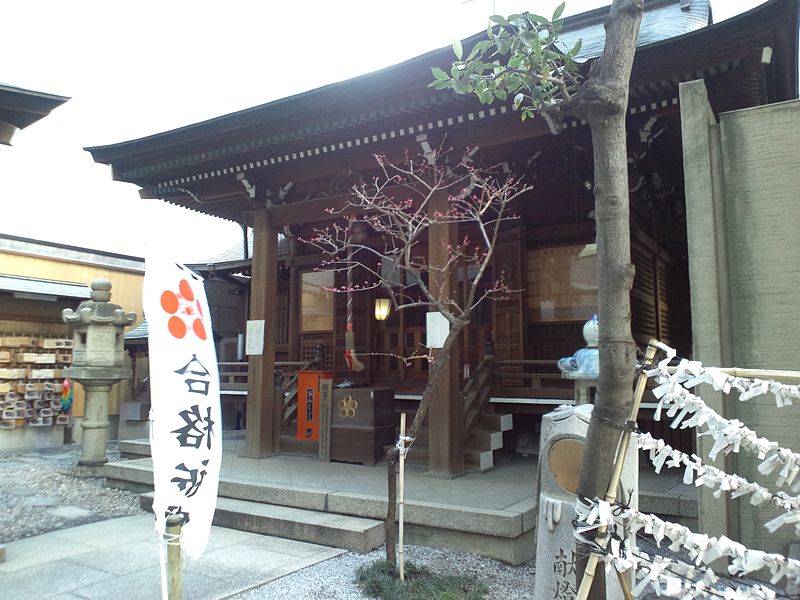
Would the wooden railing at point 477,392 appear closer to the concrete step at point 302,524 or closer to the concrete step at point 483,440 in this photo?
the concrete step at point 483,440

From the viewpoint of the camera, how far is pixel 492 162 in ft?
25.7

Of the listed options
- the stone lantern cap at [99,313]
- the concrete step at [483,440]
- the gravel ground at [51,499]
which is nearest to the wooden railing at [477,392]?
the concrete step at [483,440]

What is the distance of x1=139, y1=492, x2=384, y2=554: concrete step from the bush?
694 millimetres

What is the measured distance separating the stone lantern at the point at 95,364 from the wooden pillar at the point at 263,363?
8.48 feet

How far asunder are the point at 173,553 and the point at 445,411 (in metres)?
4.27

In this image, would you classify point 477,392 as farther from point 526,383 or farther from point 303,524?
point 303,524

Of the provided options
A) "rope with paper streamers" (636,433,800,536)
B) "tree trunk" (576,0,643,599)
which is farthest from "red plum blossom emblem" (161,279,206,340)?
"rope with paper streamers" (636,433,800,536)

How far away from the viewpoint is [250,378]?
343 inches

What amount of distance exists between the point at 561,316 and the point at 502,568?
543 centimetres

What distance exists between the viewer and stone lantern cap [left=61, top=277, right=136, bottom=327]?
9219mm

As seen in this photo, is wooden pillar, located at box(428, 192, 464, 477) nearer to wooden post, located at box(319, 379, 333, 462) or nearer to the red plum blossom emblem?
wooden post, located at box(319, 379, 333, 462)

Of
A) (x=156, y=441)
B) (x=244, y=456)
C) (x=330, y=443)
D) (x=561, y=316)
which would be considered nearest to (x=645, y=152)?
(x=561, y=316)

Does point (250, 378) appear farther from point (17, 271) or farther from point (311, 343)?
point (17, 271)

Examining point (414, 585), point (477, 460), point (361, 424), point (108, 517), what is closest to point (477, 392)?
point (477, 460)
